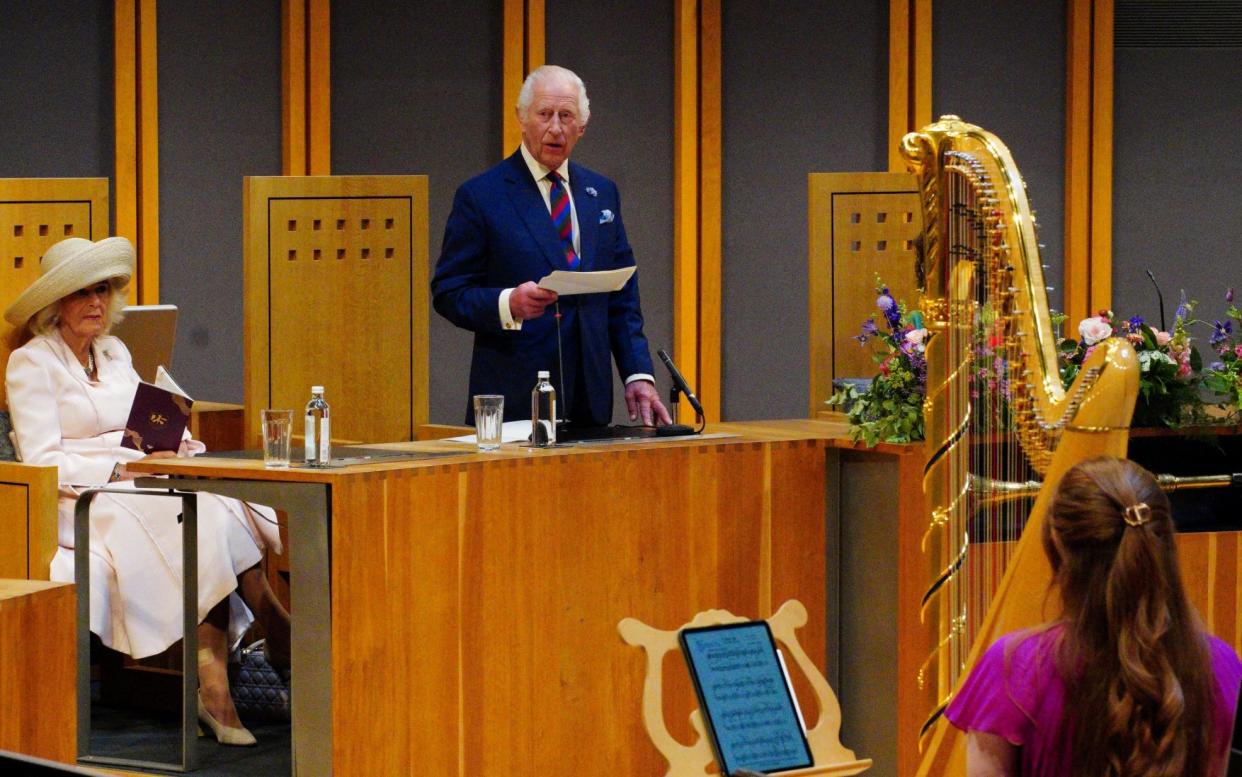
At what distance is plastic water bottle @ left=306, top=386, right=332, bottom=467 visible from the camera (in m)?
3.66

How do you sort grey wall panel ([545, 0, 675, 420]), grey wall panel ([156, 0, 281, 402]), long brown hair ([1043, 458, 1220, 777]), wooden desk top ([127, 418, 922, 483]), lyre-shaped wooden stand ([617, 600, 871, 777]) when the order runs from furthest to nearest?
grey wall panel ([545, 0, 675, 420]) → grey wall panel ([156, 0, 281, 402]) → wooden desk top ([127, 418, 922, 483]) → lyre-shaped wooden stand ([617, 600, 871, 777]) → long brown hair ([1043, 458, 1220, 777])

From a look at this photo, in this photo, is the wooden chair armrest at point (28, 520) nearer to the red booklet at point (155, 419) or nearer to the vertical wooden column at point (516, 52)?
the red booklet at point (155, 419)

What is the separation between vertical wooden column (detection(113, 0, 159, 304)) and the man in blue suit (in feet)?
6.33

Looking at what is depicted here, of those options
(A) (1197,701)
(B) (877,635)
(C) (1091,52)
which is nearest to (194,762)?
(B) (877,635)

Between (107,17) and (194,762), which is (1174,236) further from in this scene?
(194,762)

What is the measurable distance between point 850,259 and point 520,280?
1017 millimetres

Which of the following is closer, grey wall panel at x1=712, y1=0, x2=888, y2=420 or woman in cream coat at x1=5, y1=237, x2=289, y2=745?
woman in cream coat at x1=5, y1=237, x2=289, y2=745

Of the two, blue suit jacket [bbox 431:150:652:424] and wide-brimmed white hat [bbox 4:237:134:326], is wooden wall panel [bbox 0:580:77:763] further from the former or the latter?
blue suit jacket [bbox 431:150:652:424]

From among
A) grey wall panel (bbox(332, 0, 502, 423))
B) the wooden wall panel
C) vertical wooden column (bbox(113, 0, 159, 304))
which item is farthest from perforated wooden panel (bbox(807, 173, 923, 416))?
vertical wooden column (bbox(113, 0, 159, 304))

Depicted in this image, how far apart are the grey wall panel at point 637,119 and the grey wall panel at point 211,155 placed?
109 cm

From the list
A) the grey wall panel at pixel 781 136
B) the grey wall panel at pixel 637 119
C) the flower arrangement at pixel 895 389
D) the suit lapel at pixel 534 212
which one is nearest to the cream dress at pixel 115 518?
the suit lapel at pixel 534 212

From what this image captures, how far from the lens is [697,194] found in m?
6.96

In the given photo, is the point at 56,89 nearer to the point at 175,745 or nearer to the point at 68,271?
Answer: the point at 68,271

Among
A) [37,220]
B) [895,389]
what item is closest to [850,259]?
[895,389]
